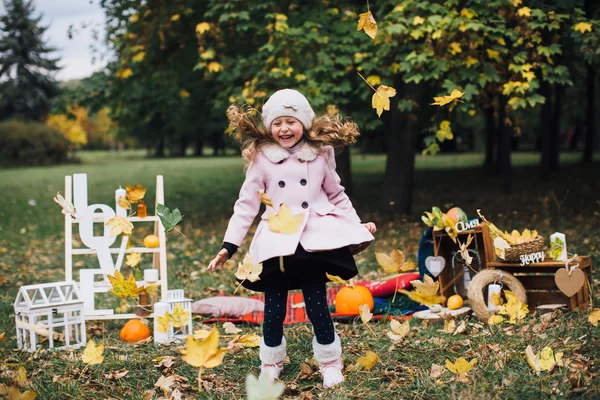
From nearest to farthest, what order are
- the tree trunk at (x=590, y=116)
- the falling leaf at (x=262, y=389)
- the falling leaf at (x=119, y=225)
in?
the falling leaf at (x=262, y=389), the falling leaf at (x=119, y=225), the tree trunk at (x=590, y=116)

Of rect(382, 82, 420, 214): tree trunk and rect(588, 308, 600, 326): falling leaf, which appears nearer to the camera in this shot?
rect(588, 308, 600, 326): falling leaf

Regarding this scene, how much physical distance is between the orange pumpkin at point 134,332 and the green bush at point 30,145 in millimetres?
30359

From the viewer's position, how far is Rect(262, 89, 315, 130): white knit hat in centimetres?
320

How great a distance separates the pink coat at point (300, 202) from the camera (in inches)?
122

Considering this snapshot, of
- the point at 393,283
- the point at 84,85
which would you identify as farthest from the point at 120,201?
the point at 84,85

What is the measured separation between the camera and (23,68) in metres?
44.1

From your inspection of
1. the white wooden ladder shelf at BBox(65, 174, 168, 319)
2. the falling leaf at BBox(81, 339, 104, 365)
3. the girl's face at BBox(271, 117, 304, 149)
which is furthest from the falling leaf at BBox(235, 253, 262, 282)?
the white wooden ladder shelf at BBox(65, 174, 168, 319)

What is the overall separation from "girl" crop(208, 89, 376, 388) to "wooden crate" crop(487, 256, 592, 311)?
164 centimetres

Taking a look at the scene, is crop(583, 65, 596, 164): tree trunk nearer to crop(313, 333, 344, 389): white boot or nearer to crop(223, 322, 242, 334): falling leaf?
crop(223, 322, 242, 334): falling leaf

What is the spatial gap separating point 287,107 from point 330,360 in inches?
51.2

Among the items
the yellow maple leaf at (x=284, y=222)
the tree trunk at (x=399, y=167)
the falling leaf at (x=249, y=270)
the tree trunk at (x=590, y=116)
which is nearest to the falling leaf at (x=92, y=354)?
the falling leaf at (x=249, y=270)

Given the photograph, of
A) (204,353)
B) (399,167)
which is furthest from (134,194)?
(399,167)

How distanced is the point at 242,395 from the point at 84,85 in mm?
8869

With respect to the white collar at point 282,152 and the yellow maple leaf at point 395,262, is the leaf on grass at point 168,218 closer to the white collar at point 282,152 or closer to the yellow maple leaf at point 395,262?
the white collar at point 282,152
